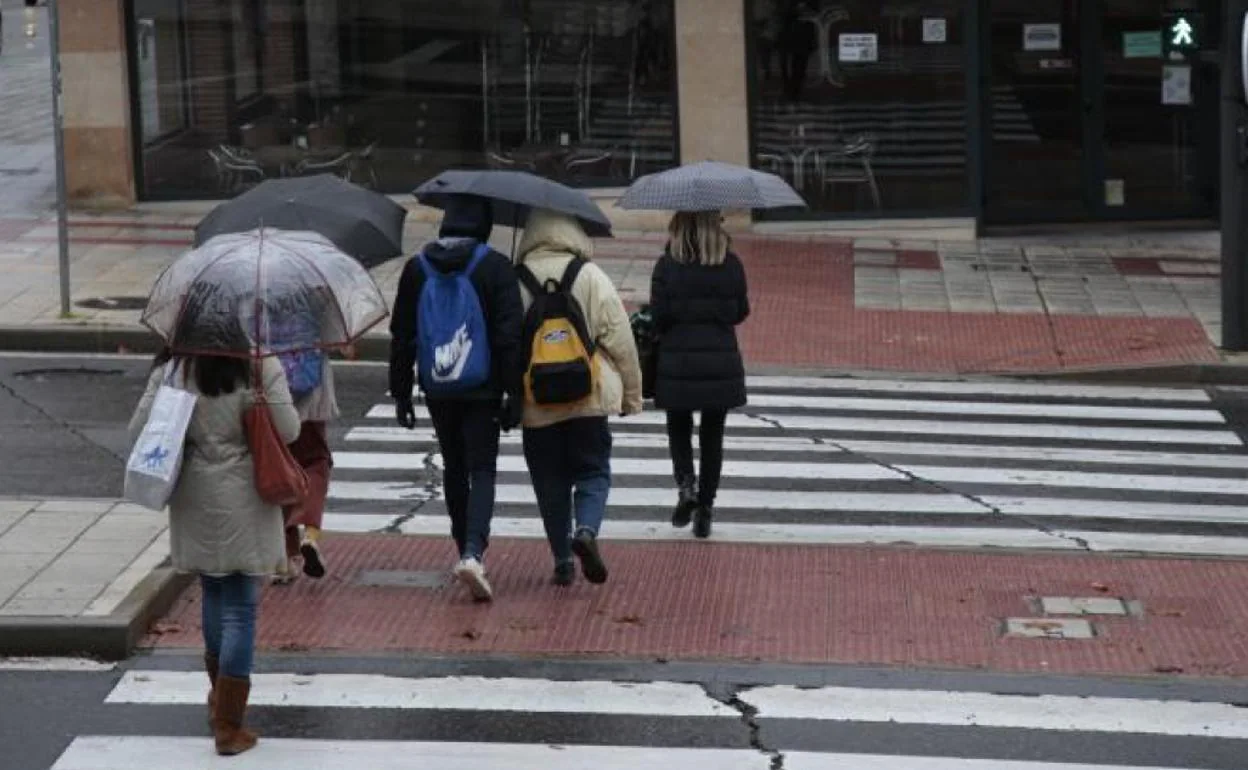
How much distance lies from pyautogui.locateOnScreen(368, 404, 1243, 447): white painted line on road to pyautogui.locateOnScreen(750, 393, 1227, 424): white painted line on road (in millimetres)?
428

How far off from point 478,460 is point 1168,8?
16.7 meters

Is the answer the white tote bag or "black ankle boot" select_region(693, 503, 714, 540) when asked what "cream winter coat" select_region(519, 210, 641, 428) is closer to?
"black ankle boot" select_region(693, 503, 714, 540)

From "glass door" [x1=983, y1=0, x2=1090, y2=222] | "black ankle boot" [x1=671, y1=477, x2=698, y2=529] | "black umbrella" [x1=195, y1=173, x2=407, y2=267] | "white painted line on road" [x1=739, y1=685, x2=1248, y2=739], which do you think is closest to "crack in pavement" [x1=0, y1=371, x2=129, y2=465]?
"black umbrella" [x1=195, y1=173, x2=407, y2=267]

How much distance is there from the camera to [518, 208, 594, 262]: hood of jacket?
35.3ft

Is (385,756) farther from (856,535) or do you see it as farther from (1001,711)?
(856,535)

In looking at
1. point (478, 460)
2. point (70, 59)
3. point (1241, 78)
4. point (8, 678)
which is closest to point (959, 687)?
point (478, 460)

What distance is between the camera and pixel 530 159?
82.0 ft

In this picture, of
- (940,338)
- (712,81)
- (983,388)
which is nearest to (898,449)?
(983,388)

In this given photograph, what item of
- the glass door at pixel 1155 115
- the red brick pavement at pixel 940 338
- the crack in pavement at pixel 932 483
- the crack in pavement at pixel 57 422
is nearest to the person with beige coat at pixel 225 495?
the crack in pavement at pixel 932 483

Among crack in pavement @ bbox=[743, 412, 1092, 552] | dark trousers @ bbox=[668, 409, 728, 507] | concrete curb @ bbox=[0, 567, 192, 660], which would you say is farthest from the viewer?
crack in pavement @ bbox=[743, 412, 1092, 552]

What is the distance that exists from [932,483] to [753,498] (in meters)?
1.24

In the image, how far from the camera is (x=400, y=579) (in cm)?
1118

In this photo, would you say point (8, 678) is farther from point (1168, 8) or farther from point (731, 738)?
point (1168, 8)

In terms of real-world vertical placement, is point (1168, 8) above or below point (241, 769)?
above
